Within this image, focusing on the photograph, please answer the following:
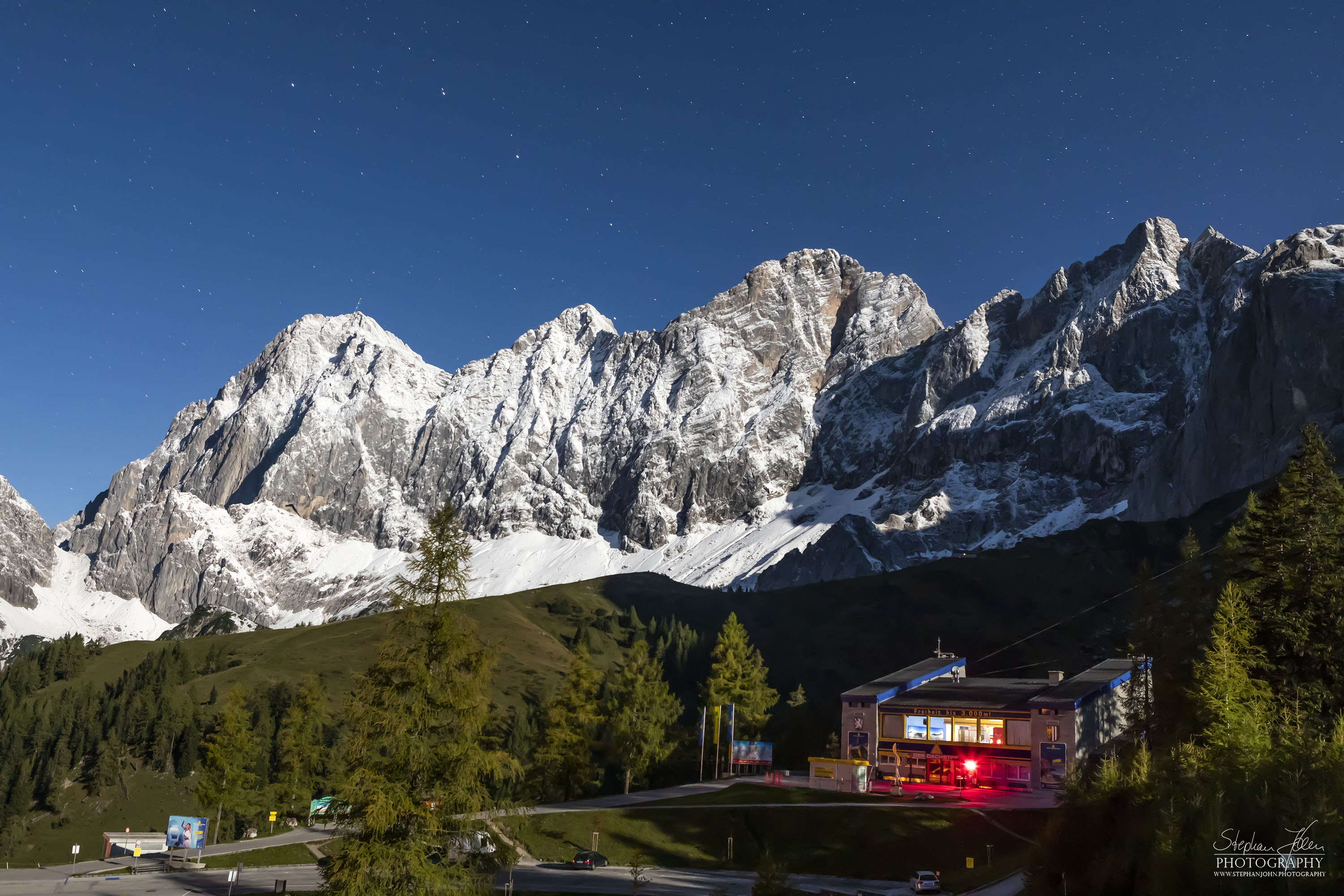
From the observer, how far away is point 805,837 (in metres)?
50.9

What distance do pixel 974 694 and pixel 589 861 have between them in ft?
109

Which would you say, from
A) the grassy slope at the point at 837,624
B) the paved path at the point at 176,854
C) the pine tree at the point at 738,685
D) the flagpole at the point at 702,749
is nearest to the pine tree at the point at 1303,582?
the flagpole at the point at 702,749

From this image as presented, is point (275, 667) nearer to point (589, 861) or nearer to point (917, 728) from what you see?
point (589, 861)

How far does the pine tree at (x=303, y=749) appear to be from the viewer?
236 feet

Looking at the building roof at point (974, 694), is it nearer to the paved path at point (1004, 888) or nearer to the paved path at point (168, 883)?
the paved path at point (1004, 888)

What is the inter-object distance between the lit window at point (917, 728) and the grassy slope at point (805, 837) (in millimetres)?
14762

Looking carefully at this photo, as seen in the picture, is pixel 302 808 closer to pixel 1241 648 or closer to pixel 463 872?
pixel 463 872

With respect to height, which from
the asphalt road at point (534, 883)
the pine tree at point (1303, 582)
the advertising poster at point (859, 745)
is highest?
the pine tree at point (1303, 582)

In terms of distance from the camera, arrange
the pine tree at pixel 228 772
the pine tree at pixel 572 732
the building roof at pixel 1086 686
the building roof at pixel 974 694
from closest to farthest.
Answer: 1. the building roof at pixel 1086 686
2. the building roof at pixel 974 694
3. the pine tree at pixel 228 772
4. the pine tree at pixel 572 732

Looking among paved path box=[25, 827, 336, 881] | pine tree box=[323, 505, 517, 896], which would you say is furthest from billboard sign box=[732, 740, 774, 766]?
pine tree box=[323, 505, 517, 896]

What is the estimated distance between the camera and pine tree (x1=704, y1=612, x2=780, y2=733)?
80688mm

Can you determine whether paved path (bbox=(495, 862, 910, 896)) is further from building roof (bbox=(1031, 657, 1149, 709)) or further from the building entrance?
building roof (bbox=(1031, 657, 1149, 709))

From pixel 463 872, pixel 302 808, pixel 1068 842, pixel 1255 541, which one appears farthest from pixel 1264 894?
pixel 302 808

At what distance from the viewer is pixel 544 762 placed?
233 ft
